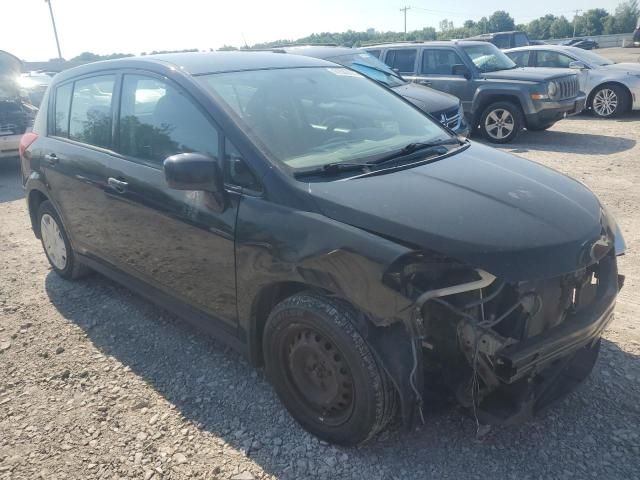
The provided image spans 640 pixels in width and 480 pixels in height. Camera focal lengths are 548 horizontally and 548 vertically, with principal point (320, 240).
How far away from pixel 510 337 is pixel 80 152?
10.5 ft

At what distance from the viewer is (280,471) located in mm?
2566

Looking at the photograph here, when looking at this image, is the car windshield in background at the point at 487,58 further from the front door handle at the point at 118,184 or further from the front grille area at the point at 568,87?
the front door handle at the point at 118,184

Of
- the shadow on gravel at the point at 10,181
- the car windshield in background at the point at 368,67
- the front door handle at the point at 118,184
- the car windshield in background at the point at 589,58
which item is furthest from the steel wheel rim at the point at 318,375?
the car windshield in background at the point at 589,58

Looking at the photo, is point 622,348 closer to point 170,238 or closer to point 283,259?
point 283,259

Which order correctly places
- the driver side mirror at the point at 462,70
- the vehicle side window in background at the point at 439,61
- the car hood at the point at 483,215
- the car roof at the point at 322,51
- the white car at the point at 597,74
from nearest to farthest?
the car hood at the point at 483,215, the car roof at the point at 322,51, the driver side mirror at the point at 462,70, the vehicle side window in background at the point at 439,61, the white car at the point at 597,74

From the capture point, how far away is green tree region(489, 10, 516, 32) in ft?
260

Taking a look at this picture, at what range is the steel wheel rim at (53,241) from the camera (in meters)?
4.63

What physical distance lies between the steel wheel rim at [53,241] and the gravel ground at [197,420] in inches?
19.3

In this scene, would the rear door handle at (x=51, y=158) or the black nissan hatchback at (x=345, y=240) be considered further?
the rear door handle at (x=51, y=158)

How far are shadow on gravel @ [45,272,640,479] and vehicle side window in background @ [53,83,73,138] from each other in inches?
72.7

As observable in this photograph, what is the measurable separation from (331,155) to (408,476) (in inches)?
63.7

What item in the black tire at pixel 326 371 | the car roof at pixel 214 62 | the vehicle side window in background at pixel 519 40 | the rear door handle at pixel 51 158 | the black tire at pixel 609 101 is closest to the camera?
the black tire at pixel 326 371

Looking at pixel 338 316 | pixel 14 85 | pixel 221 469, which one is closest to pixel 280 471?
pixel 221 469

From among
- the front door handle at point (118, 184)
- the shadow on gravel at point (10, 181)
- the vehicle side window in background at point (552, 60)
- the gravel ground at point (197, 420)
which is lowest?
the gravel ground at point (197, 420)
